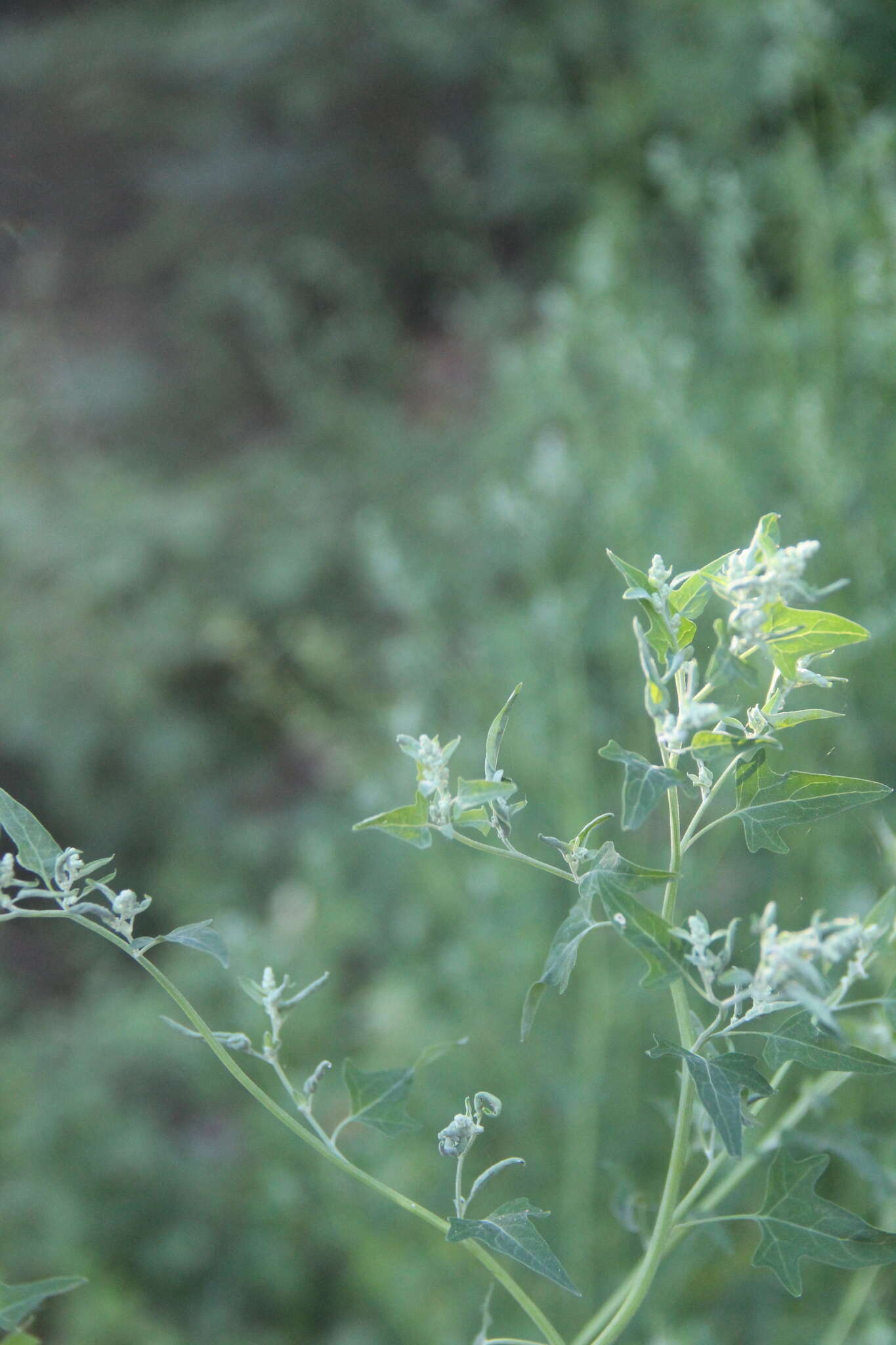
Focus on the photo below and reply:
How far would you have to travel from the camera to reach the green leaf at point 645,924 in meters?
0.34

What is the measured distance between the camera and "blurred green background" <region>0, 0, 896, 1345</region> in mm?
1223

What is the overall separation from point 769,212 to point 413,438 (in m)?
1.03

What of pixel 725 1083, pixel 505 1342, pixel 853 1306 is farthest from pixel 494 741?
pixel 853 1306

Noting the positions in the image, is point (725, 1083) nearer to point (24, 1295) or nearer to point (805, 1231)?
point (805, 1231)

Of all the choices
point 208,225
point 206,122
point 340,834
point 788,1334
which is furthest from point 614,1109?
point 206,122

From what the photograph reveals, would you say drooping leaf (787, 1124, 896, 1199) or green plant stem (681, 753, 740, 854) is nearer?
green plant stem (681, 753, 740, 854)

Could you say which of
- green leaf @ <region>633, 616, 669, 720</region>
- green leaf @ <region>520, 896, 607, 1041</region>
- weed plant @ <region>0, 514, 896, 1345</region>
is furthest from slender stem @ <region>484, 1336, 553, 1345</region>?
green leaf @ <region>633, 616, 669, 720</region>

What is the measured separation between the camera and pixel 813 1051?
1.24ft

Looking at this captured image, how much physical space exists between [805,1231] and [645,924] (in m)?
0.15

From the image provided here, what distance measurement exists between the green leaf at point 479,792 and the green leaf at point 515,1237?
0.14 meters

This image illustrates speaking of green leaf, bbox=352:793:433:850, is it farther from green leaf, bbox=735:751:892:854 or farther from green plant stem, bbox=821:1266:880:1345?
green plant stem, bbox=821:1266:880:1345

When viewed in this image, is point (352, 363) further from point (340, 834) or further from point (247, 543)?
point (340, 834)

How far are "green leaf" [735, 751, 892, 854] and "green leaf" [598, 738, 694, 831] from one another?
2.0 inches

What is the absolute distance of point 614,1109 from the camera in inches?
45.5
